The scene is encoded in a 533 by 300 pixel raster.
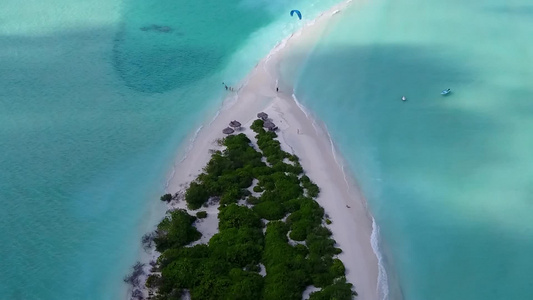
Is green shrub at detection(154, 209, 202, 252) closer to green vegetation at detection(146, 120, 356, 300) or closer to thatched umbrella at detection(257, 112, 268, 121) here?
green vegetation at detection(146, 120, 356, 300)

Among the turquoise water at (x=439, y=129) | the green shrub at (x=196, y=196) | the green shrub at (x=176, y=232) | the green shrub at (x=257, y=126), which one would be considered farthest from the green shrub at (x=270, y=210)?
the green shrub at (x=257, y=126)

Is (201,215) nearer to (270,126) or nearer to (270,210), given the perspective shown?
(270,210)

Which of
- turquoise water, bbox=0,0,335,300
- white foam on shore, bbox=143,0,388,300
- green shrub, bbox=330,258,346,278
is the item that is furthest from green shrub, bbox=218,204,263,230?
green shrub, bbox=330,258,346,278

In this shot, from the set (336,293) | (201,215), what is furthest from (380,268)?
(201,215)

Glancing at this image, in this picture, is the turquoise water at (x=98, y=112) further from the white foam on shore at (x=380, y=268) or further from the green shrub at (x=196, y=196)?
the white foam on shore at (x=380, y=268)

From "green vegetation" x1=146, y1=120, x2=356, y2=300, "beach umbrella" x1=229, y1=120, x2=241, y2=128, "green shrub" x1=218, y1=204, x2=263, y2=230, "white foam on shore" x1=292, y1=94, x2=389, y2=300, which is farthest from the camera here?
"beach umbrella" x1=229, y1=120, x2=241, y2=128

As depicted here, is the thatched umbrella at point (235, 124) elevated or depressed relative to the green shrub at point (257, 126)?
elevated
